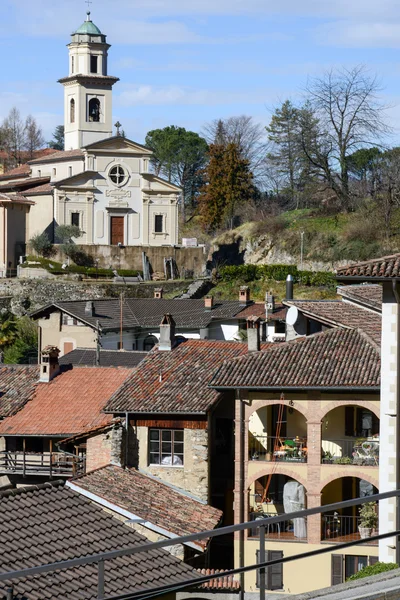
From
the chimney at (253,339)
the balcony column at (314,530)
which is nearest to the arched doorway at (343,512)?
the balcony column at (314,530)

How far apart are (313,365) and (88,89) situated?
5362 cm

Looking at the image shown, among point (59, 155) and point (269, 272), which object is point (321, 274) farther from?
point (59, 155)

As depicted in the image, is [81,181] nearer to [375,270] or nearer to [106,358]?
[106,358]

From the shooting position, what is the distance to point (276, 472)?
29672 mm

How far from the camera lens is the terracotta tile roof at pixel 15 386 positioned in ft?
117

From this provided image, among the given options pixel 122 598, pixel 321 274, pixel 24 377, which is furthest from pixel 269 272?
pixel 122 598

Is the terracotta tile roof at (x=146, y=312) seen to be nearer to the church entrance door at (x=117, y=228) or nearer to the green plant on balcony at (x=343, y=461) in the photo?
the church entrance door at (x=117, y=228)

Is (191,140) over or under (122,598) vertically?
over

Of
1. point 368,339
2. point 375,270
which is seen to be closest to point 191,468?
point 368,339

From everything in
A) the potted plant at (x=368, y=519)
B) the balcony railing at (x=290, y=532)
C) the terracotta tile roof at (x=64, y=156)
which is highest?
the terracotta tile roof at (x=64, y=156)

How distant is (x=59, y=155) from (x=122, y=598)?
2894 inches

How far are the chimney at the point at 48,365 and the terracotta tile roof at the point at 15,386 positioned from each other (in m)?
0.34

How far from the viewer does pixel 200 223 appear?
90125 millimetres

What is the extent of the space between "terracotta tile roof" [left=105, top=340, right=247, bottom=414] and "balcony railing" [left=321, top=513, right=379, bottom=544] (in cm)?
430
